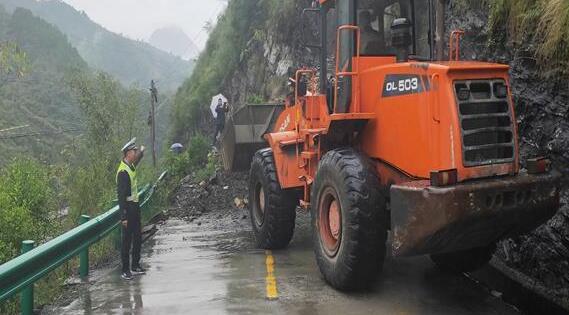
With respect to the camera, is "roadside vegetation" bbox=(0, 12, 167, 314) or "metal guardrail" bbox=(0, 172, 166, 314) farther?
"roadside vegetation" bbox=(0, 12, 167, 314)

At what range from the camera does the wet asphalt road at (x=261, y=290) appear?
17.8 feet

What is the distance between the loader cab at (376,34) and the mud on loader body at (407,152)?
12 mm

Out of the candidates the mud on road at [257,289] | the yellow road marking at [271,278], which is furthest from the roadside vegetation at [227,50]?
the yellow road marking at [271,278]

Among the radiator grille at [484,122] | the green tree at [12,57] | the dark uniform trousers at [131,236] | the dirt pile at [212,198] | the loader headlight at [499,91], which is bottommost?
the dirt pile at [212,198]

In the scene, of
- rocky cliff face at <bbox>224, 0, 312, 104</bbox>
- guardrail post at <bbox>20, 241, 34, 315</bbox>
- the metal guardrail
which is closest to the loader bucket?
the metal guardrail

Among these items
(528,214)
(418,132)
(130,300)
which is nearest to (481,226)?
(528,214)

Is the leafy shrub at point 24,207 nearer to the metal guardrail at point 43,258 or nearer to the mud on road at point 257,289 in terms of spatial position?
the mud on road at point 257,289

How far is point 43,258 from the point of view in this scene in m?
5.52

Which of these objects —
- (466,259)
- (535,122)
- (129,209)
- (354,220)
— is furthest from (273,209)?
(535,122)

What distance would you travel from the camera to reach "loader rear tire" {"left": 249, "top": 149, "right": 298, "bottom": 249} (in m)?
7.79

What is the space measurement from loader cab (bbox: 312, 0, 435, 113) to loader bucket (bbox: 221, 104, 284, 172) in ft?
16.3

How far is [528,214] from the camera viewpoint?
4.87 meters

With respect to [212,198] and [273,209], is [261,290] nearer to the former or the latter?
[273,209]

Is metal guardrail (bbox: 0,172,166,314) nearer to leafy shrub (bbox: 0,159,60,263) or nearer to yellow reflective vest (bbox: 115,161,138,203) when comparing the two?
yellow reflective vest (bbox: 115,161,138,203)
